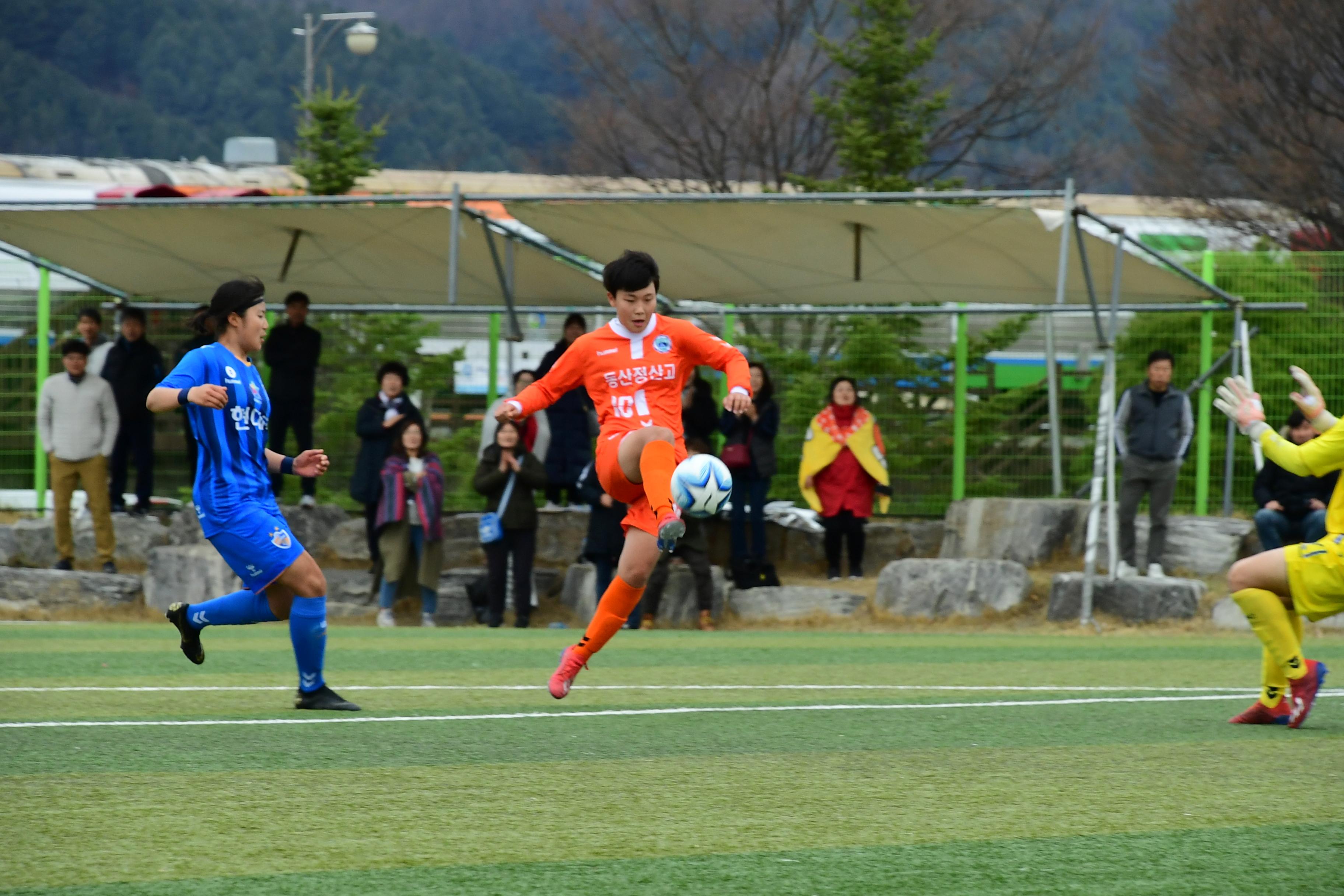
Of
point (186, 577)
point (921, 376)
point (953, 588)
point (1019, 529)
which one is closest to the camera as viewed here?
point (953, 588)

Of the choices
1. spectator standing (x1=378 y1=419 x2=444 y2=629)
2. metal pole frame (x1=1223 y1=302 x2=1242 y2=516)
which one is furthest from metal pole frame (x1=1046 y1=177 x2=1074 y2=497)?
spectator standing (x1=378 y1=419 x2=444 y2=629)

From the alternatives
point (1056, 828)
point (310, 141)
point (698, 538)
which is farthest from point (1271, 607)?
point (310, 141)

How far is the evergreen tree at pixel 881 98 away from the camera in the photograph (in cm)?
2697

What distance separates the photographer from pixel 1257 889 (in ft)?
12.7

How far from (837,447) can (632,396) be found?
765cm

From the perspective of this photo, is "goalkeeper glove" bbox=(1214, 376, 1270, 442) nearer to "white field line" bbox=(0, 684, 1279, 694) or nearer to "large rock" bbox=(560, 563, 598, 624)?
"white field line" bbox=(0, 684, 1279, 694)

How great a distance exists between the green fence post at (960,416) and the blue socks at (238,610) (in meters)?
9.64

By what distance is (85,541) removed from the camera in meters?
15.5

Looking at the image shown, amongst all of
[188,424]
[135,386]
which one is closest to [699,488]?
[188,424]

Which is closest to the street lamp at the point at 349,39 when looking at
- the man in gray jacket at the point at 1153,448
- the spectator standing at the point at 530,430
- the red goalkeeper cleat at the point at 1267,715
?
the spectator standing at the point at 530,430

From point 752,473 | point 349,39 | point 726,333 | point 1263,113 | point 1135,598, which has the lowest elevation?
point 1135,598

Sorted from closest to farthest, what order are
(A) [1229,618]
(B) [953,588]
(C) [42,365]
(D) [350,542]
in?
1. (A) [1229,618]
2. (B) [953,588]
3. (D) [350,542]
4. (C) [42,365]

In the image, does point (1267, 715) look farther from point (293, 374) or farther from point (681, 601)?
point (293, 374)

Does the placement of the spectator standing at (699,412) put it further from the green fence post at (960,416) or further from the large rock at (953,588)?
the green fence post at (960,416)
